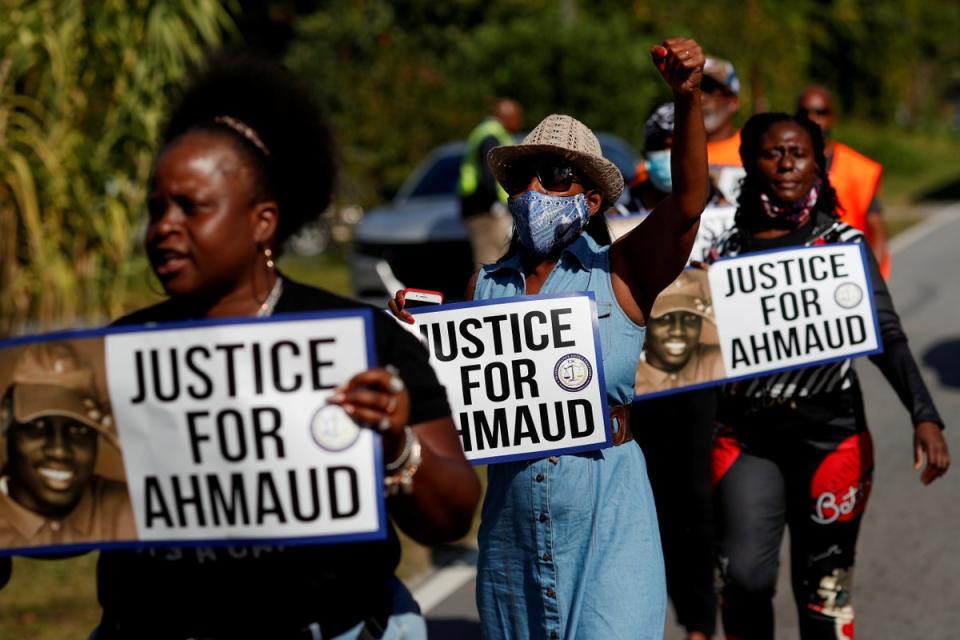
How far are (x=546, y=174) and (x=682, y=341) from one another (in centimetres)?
109

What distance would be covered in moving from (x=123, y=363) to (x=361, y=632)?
2.16 feet

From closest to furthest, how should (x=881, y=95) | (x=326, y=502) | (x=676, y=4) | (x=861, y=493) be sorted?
(x=326, y=502) < (x=861, y=493) < (x=676, y=4) < (x=881, y=95)

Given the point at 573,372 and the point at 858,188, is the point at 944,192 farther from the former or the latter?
the point at 573,372

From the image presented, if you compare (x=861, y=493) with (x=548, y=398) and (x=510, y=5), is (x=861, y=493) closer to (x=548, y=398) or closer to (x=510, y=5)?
(x=548, y=398)

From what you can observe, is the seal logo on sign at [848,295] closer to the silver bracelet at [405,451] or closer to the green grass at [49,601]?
the silver bracelet at [405,451]

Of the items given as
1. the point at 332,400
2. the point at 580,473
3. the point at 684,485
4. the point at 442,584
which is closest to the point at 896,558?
the point at 684,485

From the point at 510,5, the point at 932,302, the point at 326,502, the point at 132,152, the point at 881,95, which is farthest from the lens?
the point at 881,95

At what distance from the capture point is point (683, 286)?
468cm

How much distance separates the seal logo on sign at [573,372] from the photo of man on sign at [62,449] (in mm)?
1370

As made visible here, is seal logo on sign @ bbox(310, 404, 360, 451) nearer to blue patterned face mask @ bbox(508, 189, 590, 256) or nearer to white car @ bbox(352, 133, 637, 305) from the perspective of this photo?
blue patterned face mask @ bbox(508, 189, 590, 256)

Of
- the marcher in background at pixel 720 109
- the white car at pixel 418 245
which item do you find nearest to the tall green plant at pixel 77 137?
the white car at pixel 418 245

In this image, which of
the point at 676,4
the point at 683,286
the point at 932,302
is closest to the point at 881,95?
the point at 676,4

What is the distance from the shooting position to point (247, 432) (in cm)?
255

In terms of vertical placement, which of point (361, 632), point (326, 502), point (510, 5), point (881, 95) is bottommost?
point (361, 632)
